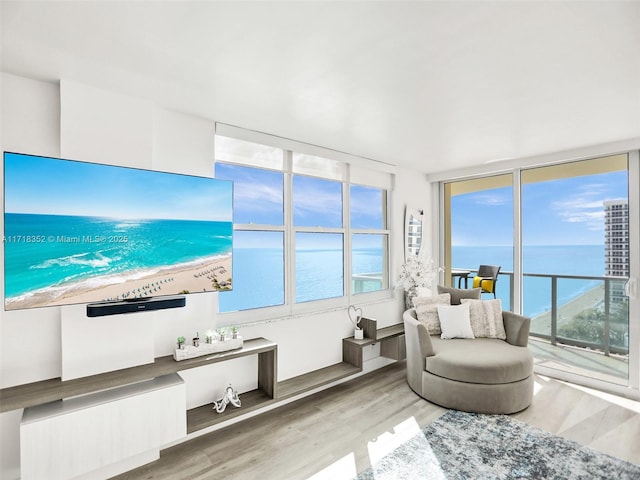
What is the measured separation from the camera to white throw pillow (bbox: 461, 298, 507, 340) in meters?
3.81

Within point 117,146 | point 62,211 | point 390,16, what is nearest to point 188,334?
point 62,211

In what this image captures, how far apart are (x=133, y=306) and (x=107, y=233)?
50cm

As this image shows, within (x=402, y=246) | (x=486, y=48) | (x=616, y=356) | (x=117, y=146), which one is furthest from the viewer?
(x=402, y=246)

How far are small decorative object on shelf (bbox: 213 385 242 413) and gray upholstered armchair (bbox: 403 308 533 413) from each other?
5.99ft

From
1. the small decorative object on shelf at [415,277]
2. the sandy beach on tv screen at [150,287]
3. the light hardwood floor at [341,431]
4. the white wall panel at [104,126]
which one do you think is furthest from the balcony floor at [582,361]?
the white wall panel at [104,126]

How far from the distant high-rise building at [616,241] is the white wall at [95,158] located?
3.67 m

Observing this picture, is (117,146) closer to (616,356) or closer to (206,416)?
(206,416)

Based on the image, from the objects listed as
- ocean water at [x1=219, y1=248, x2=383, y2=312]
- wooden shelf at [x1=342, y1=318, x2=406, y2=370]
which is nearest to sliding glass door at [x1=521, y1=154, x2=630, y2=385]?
wooden shelf at [x1=342, y1=318, x2=406, y2=370]

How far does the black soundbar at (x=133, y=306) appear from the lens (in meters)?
2.11

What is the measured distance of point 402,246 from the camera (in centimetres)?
470

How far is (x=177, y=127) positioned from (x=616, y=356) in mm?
4983

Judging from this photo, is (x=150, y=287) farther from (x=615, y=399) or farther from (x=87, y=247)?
(x=615, y=399)

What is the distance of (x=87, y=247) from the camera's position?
82.4 inches

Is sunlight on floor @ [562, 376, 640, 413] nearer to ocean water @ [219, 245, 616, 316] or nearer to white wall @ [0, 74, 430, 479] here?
ocean water @ [219, 245, 616, 316]
